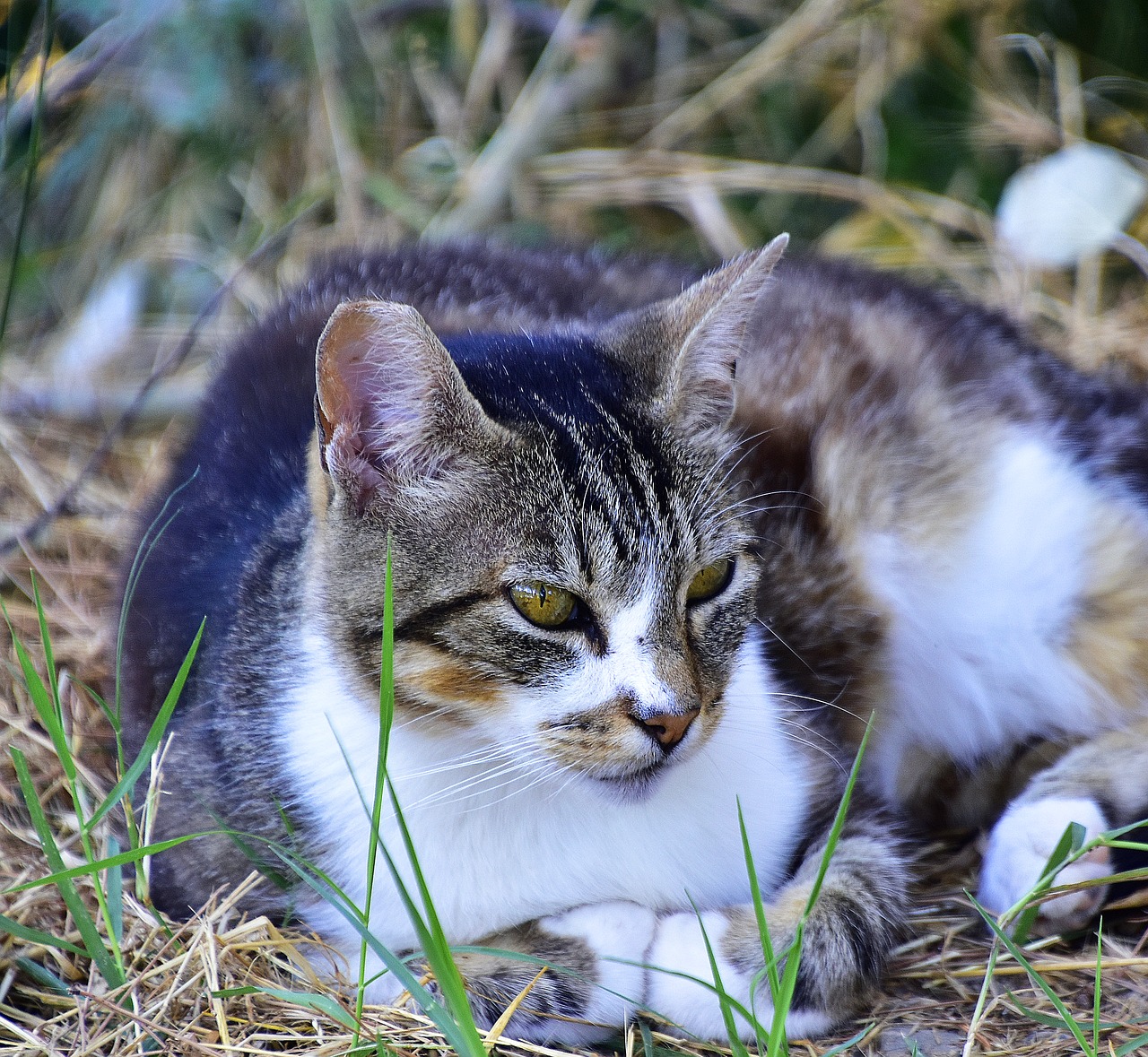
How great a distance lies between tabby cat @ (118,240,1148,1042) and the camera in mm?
1640

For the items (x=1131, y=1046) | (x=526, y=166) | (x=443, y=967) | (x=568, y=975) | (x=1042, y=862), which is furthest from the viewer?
Answer: (x=526, y=166)

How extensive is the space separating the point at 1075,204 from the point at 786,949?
252 centimetres

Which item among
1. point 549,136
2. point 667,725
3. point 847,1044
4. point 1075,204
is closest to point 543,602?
point 667,725

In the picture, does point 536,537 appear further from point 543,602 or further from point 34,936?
point 34,936

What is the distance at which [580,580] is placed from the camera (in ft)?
5.33

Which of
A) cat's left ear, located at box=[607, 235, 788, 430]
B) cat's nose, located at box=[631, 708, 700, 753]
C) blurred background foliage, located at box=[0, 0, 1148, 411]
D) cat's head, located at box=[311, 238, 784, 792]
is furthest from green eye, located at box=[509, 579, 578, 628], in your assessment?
blurred background foliage, located at box=[0, 0, 1148, 411]

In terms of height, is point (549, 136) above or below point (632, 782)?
above

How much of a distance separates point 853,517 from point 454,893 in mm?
1065

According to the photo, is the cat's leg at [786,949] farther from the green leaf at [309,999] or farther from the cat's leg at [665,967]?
the green leaf at [309,999]

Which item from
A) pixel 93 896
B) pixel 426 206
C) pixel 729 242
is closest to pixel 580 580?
pixel 93 896

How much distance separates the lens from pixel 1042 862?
1.98 meters

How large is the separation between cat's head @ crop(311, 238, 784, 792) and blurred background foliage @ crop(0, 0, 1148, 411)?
1927 mm

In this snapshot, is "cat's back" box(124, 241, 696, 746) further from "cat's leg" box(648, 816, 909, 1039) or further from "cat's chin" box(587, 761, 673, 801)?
"cat's leg" box(648, 816, 909, 1039)

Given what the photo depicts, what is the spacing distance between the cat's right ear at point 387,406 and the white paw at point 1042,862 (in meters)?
1.13
